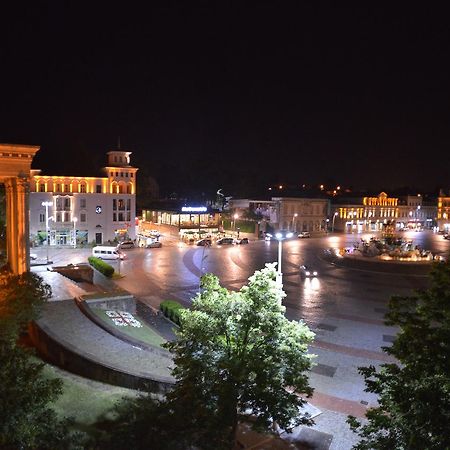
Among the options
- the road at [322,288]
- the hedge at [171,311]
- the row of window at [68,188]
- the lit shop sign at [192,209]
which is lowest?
the road at [322,288]

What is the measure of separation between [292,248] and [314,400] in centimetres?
4424

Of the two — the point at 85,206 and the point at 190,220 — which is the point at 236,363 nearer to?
the point at 85,206

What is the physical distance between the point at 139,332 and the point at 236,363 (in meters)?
12.4

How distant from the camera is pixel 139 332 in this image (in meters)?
21.8

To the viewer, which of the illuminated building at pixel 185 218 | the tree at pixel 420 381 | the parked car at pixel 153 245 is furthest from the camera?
the illuminated building at pixel 185 218

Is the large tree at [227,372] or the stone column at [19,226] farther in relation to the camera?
the stone column at [19,226]

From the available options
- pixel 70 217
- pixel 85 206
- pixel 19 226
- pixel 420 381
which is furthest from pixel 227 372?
pixel 85 206

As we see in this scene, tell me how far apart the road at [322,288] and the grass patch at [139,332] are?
226 inches

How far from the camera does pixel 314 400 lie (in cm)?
1564

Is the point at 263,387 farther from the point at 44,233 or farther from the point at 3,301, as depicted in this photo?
the point at 44,233

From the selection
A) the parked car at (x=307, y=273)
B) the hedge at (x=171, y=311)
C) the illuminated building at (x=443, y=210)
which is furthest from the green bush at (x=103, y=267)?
the illuminated building at (x=443, y=210)

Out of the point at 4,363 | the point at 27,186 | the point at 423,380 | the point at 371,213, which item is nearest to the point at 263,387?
the point at 423,380

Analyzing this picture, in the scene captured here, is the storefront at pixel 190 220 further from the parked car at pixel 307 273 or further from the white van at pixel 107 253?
the parked car at pixel 307 273

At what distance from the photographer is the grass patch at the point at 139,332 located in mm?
20688
